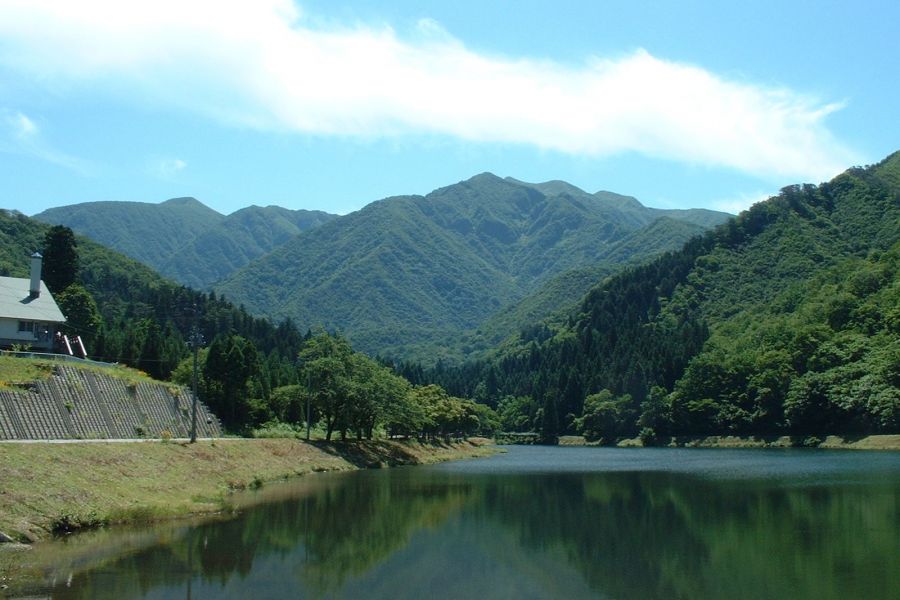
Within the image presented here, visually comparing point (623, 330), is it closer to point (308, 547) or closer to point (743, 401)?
point (743, 401)

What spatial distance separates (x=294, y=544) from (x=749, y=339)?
12320cm

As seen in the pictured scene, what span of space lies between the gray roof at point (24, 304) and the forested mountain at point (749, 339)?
82325mm

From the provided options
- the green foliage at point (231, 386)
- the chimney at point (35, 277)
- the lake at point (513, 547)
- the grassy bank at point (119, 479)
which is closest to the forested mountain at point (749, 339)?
the lake at point (513, 547)

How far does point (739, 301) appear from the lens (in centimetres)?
17125

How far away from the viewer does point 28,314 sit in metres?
53.4

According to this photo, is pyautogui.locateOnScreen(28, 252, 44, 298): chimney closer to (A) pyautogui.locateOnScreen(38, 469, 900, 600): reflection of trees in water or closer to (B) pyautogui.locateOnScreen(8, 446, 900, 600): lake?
(B) pyautogui.locateOnScreen(8, 446, 900, 600): lake

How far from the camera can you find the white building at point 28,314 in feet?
172

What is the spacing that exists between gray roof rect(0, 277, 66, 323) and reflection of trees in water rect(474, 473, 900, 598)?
32.1 meters

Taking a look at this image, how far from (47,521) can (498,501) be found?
21.2 m

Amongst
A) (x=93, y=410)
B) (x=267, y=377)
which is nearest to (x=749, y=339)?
(x=267, y=377)

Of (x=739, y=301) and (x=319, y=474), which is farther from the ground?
(x=739, y=301)

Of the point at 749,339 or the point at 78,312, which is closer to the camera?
the point at 78,312

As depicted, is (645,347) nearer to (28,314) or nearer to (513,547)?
(28,314)

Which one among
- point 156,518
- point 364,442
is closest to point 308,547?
point 156,518
